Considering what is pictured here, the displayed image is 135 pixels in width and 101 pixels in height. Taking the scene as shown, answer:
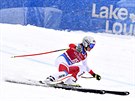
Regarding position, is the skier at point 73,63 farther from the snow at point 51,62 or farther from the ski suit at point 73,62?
the snow at point 51,62

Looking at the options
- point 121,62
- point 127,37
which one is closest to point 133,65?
point 121,62

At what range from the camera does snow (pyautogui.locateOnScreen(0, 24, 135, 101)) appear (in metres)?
6.86

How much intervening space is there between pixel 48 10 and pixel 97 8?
1.37 meters

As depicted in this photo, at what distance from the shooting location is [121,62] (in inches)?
474

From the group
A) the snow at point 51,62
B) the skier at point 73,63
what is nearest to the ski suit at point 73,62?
the skier at point 73,63

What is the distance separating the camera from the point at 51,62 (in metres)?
11.6

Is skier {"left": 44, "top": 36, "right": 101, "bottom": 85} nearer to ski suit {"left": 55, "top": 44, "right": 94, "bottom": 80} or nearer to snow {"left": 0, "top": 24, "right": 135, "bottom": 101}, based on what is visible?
ski suit {"left": 55, "top": 44, "right": 94, "bottom": 80}

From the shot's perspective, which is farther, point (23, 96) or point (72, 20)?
point (72, 20)

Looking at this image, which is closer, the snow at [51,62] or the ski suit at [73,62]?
the snow at [51,62]

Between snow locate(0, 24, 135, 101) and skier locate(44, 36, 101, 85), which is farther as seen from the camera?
skier locate(44, 36, 101, 85)

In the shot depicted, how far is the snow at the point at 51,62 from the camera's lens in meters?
6.86

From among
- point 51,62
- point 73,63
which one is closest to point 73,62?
point 73,63

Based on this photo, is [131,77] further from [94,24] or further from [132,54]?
[94,24]

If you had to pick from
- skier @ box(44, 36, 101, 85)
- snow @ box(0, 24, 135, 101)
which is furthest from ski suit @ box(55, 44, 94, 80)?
snow @ box(0, 24, 135, 101)
